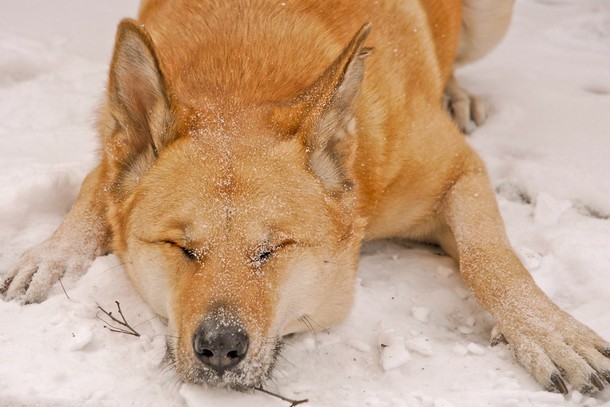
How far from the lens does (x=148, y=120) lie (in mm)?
2680

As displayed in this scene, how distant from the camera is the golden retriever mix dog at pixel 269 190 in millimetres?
2438

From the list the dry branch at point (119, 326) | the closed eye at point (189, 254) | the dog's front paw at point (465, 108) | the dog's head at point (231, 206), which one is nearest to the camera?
the dog's head at point (231, 206)

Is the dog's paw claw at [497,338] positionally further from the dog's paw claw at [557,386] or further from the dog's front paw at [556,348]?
the dog's paw claw at [557,386]

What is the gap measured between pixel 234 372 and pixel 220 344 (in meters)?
0.14

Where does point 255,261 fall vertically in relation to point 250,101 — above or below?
below

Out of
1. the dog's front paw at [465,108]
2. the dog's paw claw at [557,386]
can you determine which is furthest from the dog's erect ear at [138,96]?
the dog's front paw at [465,108]

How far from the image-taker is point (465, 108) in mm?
4594

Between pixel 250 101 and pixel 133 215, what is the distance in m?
0.60

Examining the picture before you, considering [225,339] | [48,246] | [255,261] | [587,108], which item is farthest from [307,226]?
[587,108]

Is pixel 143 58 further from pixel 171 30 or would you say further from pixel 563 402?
pixel 563 402

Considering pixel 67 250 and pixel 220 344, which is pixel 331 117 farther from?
pixel 67 250

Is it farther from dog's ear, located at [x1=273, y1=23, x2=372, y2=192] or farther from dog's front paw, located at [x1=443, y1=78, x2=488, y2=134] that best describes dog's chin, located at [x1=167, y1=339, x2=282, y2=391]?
dog's front paw, located at [x1=443, y1=78, x2=488, y2=134]

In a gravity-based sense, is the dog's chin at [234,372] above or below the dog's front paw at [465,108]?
above

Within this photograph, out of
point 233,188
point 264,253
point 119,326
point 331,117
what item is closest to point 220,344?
point 264,253
